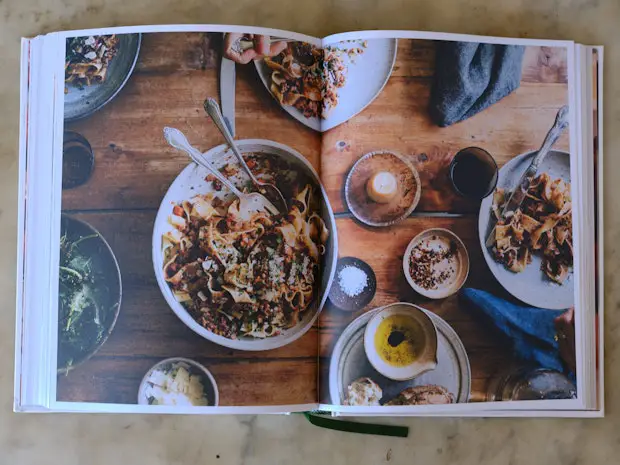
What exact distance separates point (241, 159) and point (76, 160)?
0.50ft

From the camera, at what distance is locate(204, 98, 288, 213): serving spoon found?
0.62m

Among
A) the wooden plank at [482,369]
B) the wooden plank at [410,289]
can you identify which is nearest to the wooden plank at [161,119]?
the wooden plank at [410,289]

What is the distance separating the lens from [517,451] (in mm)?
656

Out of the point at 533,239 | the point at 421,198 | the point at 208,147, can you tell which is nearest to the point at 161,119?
the point at 208,147

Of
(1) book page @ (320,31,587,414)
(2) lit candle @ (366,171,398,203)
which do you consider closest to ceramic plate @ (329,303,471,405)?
(1) book page @ (320,31,587,414)

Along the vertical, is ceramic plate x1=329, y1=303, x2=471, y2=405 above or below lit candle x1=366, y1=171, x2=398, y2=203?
below

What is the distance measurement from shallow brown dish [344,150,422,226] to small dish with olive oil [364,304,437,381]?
0.08 meters

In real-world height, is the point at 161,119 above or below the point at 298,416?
above

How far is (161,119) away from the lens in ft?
2.04

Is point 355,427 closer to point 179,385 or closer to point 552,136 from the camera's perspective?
point 179,385

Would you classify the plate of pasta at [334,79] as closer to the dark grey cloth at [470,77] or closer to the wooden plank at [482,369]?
the dark grey cloth at [470,77]

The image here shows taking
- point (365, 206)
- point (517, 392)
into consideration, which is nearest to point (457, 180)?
point (365, 206)

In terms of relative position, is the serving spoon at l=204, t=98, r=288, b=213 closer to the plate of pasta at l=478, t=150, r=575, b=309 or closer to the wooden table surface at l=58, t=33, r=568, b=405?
the wooden table surface at l=58, t=33, r=568, b=405

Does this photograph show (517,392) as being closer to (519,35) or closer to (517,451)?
(517,451)
